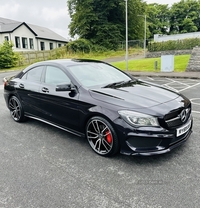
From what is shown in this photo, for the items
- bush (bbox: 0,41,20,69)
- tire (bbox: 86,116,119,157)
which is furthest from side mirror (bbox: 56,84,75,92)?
bush (bbox: 0,41,20,69)

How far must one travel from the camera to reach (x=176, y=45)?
24906mm

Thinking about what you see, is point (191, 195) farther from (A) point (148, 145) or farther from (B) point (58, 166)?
(B) point (58, 166)

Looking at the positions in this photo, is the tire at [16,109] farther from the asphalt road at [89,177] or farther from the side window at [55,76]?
the side window at [55,76]

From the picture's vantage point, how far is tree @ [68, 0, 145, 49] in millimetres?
32753

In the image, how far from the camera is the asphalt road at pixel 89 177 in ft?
7.86

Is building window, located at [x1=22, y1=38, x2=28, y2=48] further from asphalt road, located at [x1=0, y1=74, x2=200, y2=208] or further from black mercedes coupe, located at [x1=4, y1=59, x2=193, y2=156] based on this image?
asphalt road, located at [x1=0, y1=74, x2=200, y2=208]

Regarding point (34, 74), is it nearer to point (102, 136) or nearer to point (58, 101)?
point (58, 101)

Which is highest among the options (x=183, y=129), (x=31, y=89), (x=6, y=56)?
(x=6, y=56)

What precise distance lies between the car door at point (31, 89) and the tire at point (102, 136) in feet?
4.90

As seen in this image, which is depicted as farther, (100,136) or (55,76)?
(55,76)

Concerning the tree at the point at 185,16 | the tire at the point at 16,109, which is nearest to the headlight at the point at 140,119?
the tire at the point at 16,109

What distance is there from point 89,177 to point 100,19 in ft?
110

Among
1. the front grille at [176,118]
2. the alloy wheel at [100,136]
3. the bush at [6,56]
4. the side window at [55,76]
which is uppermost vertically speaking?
the bush at [6,56]

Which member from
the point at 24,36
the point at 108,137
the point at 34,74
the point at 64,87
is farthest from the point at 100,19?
the point at 108,137
